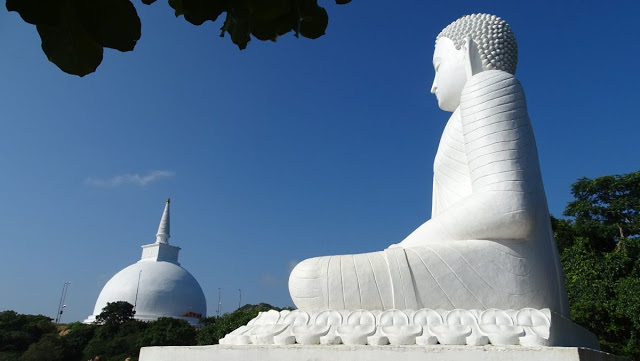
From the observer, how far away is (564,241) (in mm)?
19703

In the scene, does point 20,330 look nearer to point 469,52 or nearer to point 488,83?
point 469,52

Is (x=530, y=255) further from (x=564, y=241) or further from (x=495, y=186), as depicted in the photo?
(x=564, y=241)

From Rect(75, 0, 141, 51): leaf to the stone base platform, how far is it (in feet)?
8.30

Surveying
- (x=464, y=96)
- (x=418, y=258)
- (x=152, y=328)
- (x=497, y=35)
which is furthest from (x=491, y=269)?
(x=152, y=328)

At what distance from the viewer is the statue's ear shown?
5195 mm

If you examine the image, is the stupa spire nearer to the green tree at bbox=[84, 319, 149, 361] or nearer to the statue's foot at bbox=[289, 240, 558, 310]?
the green tree at bbox=[84, 319, 149, 361]

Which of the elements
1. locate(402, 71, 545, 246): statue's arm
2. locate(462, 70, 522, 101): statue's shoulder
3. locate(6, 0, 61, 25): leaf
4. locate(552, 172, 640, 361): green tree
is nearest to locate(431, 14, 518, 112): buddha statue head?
locate(462, 70, 522, 101): statue's shoulder

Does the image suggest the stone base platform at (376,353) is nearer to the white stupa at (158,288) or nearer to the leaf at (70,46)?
the leaf at (70,46)

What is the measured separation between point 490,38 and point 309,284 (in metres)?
3.25

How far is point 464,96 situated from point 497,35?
1048 mm

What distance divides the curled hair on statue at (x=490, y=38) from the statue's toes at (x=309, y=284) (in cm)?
283

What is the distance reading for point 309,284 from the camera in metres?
3.97

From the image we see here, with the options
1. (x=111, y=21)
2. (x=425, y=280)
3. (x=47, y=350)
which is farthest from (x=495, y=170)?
(x=47, y=350)

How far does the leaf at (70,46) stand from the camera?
1101 mm
